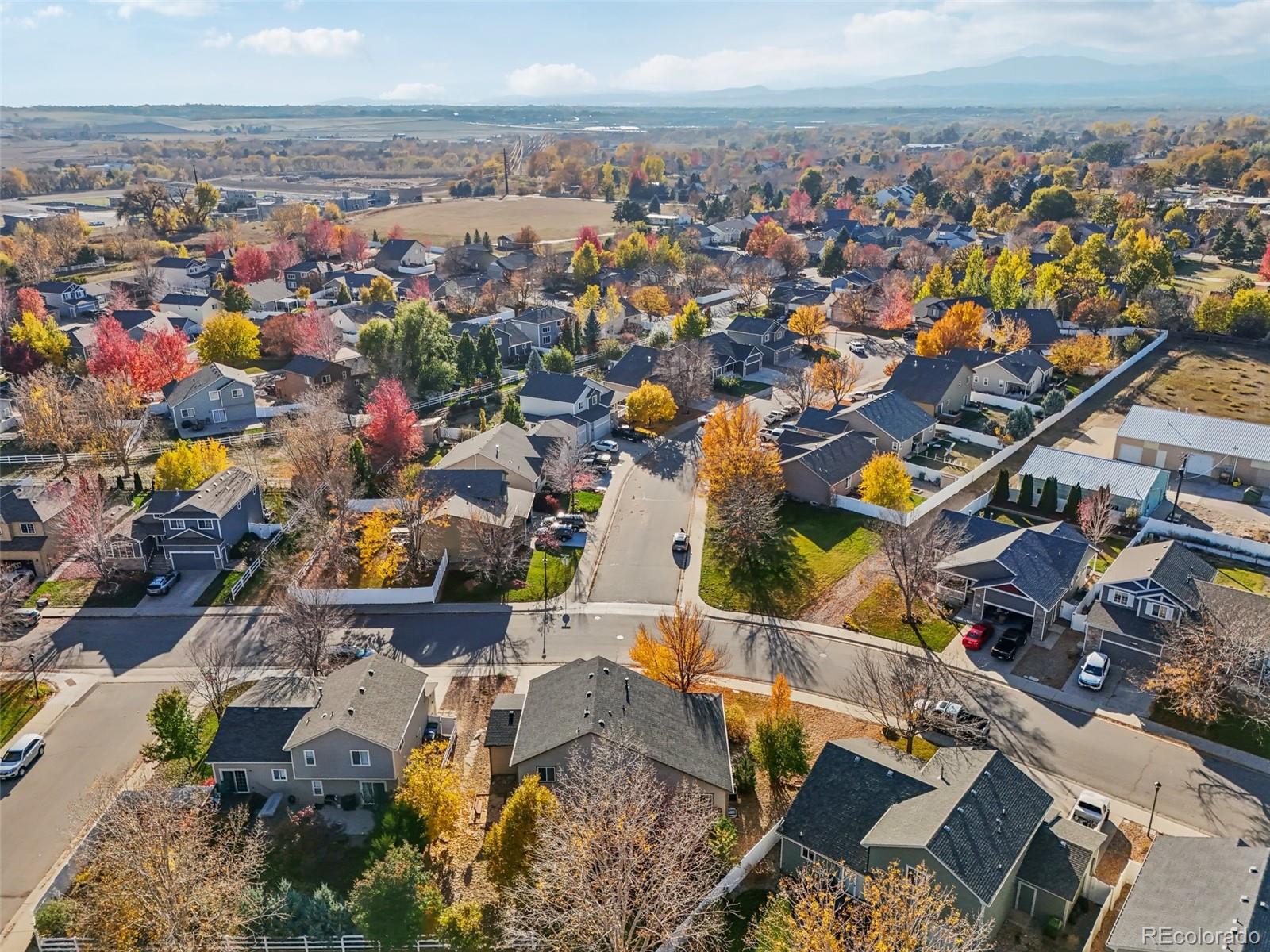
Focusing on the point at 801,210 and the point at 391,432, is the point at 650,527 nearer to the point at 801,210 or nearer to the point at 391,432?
the point at 391,432

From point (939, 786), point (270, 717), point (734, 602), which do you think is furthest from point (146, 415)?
point (939, 786)

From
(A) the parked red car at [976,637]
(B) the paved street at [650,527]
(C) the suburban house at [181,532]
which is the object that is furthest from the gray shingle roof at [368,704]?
(A) the parked red car at [976,637]

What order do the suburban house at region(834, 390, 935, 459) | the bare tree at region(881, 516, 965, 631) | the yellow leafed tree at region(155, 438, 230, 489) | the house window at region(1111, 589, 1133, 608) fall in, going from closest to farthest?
the house window at region(1111, 589, 1133, 608) → the bare tree at region(881, 516, 965, 631) → the yellow leafed tree at region(155, 438, 230, 489) → the suburban house at region(834, 390, 935, 459)

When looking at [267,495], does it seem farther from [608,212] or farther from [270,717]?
[608,212]

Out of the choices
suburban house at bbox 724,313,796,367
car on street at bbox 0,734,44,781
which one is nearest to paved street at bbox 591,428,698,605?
suburban house at bbox 724,313,796,367

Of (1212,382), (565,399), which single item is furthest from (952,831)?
(1212,382)

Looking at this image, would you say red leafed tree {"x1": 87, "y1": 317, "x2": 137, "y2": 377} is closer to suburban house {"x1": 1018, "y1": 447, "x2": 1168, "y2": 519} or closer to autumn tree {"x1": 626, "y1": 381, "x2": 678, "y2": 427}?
autumn tree {"x1": 626, "y1": 381, "x2": 678, "y2": 427}
